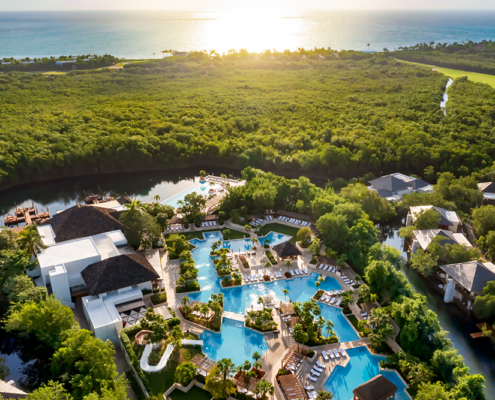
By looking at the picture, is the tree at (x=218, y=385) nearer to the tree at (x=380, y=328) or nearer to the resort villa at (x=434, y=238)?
the tree at (x=380, y=328)

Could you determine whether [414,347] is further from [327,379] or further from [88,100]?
[88,100]

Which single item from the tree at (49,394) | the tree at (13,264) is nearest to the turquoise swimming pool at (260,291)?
the tree at (49,394)

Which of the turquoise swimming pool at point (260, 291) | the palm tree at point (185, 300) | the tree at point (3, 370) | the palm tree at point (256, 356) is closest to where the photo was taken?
the palm tree at point (256, 356)

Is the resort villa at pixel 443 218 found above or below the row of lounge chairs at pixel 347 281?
above

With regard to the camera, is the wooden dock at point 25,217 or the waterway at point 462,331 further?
the wooden dock at point 25,217

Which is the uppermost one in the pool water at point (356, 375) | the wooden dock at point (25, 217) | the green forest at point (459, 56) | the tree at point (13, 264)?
the green forest at point (459, 56)

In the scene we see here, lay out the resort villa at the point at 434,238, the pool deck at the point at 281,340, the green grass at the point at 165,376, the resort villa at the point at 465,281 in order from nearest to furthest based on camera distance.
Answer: the green grass at the point at 165,376, the pool deck at the point at 281,340, the resort villa at the point at 465,281, the resort villa at the point at 434,238

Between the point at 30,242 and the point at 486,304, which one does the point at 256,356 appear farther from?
the point at 30,242
